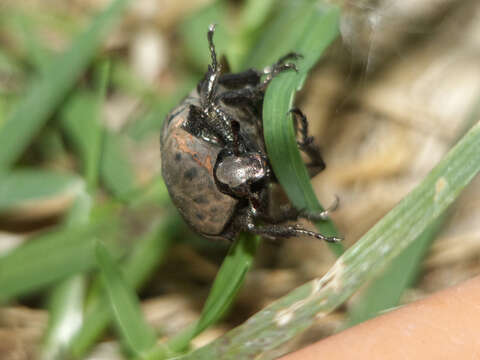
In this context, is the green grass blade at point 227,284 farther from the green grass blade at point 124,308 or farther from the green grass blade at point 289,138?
the green grass blade at point 289,138

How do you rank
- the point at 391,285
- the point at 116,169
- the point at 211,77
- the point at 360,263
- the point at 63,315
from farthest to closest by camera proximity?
1. the point at 116,169
2. the point at 63,315
3. the point at 391,285
4. the point at 211,77
5. the point at 360,263

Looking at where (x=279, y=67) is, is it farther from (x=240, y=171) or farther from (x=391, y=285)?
(x=391, y=285)

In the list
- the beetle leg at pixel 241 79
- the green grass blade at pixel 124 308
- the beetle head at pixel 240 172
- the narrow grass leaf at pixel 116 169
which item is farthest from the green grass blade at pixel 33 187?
the beetle head at pixel 240 172

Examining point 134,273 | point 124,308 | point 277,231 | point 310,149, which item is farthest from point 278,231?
point 134,273

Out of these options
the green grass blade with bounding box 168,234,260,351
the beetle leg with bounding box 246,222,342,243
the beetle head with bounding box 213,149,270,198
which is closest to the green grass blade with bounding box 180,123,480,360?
the green grass blade with bounding box 168,234,260,351

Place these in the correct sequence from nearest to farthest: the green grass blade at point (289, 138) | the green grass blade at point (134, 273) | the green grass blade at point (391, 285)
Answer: the green grass blade at point (289, 138) < the green grass blade at point (391, 285) < the green grass blade at point (134, 273)

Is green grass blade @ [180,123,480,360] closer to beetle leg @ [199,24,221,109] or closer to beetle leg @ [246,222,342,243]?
beetle leg @ [246,222,342,243]
